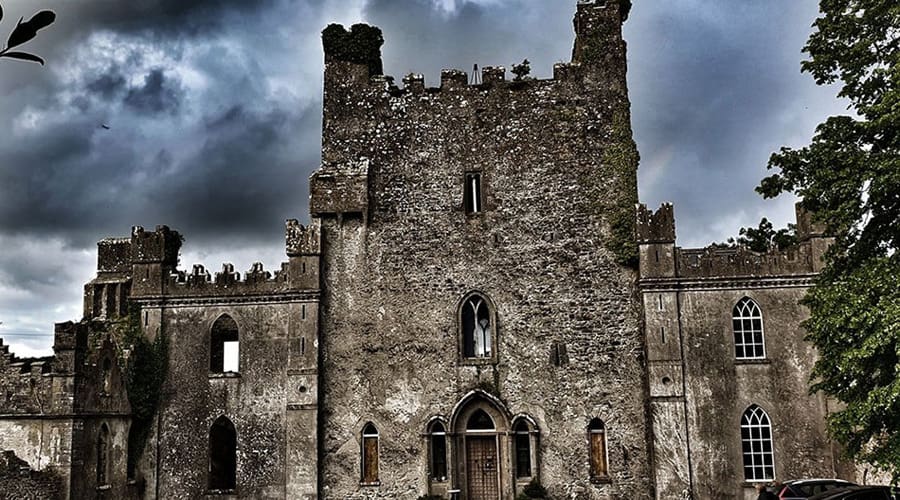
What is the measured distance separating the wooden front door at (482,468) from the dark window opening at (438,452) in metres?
0.68

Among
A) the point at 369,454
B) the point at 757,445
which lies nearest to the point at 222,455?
the point at 369,454

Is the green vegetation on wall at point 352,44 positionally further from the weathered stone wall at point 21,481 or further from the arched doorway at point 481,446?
the weathered stone wall at point 21,481

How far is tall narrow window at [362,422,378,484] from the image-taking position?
24.5 metres

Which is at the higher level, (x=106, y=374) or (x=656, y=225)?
(x=656, y=225)

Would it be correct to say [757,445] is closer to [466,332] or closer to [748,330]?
[748,330]

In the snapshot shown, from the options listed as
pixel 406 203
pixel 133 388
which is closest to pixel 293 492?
pixel 133 388

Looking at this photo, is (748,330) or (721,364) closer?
(721,364)

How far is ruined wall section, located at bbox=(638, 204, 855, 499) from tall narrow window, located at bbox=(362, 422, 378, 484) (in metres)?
8.06

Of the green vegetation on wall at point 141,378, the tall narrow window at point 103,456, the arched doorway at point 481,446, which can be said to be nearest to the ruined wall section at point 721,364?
the arched doorway at point 481,446

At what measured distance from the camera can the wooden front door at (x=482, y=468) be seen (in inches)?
958

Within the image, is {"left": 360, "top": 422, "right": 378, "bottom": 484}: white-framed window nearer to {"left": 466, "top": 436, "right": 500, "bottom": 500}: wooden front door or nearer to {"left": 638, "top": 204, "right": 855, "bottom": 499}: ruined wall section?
{"left": 466, "top": 436, "right": 500, "bottom": 500}: wooden front door

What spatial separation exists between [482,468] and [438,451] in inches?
54.8

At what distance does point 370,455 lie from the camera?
24641 millimetres

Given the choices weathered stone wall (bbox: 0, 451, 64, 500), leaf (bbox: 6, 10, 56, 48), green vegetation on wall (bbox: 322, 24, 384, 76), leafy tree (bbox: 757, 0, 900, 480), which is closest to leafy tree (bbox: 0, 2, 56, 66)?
leaf (bbox: 6, 10, 56, 48)
